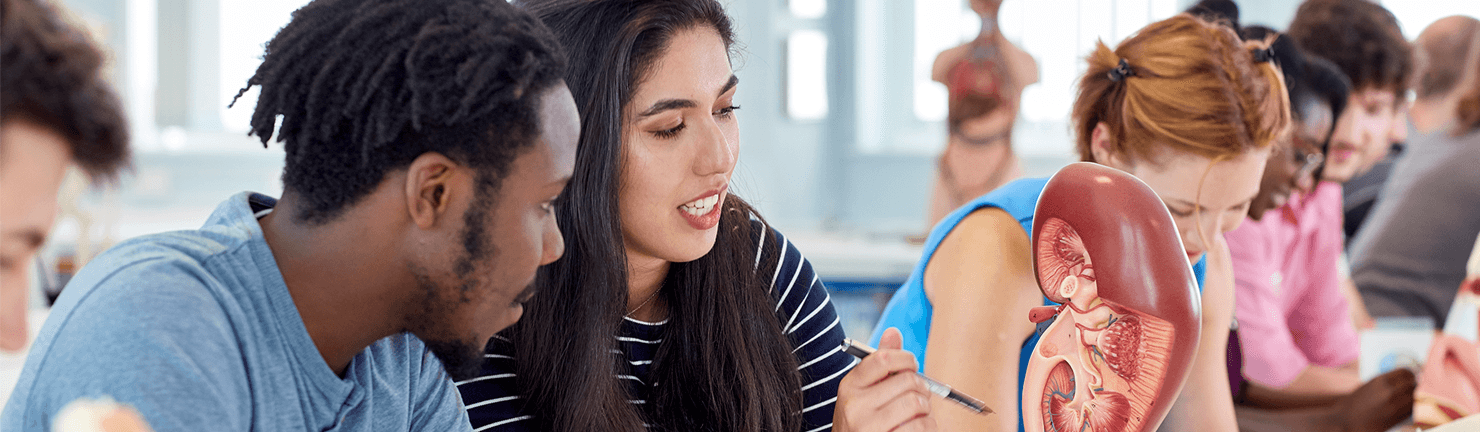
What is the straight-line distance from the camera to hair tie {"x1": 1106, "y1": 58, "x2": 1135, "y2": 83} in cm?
114

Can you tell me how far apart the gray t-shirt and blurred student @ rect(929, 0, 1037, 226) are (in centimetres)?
81

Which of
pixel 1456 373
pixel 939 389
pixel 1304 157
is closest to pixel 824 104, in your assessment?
pixel 1304 157

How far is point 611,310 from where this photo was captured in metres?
1.02

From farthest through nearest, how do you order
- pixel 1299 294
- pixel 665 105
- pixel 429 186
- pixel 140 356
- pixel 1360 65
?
pixel 1360 65, pixel 1299 294, pixel 665 105, pixel 429 186, pixel 140 356

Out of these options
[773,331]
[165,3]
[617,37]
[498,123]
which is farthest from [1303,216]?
[165,3]

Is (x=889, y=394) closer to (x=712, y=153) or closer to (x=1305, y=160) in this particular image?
(x=712, y=153)

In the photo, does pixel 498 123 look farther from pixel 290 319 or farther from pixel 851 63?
pixel 851 63

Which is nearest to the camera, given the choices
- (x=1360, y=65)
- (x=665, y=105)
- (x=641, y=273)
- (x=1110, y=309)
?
(x=1110, y=309)

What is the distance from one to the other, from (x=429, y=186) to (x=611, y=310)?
1.29ft

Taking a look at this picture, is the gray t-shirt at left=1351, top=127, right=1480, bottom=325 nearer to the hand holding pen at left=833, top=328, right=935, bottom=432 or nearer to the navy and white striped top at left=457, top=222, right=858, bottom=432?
the navy and white striped top at left=457, top=222, right=858, bottom=432

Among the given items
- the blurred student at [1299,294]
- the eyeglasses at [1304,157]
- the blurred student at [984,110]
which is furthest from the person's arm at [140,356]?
the blurred student at [984,110]

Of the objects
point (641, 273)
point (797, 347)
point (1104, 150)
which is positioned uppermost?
point (1104, 150)

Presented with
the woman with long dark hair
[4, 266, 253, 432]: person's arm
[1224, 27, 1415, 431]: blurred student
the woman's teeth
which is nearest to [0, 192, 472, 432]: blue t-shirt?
[4, 266, 253, 432]: person's arm

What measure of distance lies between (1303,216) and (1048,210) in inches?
58.1
